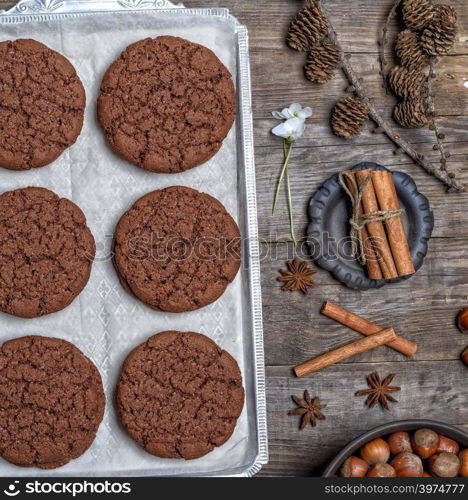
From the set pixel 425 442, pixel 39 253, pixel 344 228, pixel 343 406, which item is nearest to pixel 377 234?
pixel 344 228

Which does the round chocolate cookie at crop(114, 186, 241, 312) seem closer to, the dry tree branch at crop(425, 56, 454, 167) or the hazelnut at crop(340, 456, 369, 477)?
the hazelnut at crop(340, 456, 369, 477)

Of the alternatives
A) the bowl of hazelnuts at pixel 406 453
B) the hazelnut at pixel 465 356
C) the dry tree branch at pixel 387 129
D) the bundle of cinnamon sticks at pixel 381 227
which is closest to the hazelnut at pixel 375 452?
the bowl of hazelnuts at pixel 406 453

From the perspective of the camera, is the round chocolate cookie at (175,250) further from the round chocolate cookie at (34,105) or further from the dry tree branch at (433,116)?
the dry tree branch at (433,116)

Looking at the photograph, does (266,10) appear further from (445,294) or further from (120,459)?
(120,459)

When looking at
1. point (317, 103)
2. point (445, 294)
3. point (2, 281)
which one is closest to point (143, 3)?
point (317, 103)

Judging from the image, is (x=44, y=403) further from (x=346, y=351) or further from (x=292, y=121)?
(x=292, y=121)

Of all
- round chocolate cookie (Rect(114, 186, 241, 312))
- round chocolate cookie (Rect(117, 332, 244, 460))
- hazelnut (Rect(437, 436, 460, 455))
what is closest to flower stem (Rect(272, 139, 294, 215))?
round chocolate cookie (Rect(114, 186, 241, 312))

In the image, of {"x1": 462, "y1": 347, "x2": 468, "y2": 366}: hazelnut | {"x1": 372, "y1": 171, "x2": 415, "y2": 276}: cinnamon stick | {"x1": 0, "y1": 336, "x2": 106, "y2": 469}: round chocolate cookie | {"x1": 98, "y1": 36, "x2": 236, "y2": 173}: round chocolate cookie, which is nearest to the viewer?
{"x1": 0, "y1": 336, "x2": 106, "y2": 469}: round chocolate cookie
